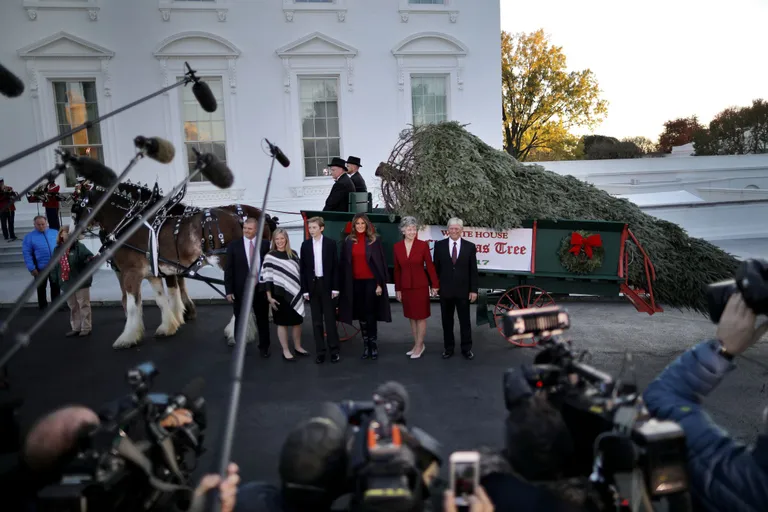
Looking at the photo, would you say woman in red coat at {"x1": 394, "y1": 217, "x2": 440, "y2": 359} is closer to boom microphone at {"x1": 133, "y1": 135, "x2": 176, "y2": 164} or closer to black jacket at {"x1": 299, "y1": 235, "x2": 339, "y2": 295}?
black jacket at {"x1": 299, "y1": 235, "x2": 339, "y2": 295}

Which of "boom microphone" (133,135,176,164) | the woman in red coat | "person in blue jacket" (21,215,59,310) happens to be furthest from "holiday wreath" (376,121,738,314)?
"person in blue jacket" (21,215,59,310)

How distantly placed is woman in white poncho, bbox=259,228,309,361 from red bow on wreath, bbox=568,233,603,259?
3.54 metres

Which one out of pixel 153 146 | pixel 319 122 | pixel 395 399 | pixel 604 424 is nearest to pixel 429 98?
pixel 319 122

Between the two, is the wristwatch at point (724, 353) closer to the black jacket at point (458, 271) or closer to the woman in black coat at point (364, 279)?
the black jacket at point (458, 271)

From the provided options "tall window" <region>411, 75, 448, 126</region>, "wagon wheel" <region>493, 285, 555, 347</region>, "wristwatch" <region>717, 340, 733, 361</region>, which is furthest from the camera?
"tall window" <region>411, 75, 448, 126</region>

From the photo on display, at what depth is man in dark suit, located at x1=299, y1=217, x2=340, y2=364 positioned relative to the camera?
6777 millimetres

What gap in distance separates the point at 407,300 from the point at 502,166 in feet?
7.06

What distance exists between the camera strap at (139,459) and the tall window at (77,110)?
1359 cm

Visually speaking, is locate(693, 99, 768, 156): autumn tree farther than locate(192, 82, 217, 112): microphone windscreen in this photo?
Yes

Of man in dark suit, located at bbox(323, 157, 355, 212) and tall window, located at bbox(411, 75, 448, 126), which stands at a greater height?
tall window, located at bbox(411, 75, 448, 126)

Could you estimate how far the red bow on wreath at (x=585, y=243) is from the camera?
21.7ft

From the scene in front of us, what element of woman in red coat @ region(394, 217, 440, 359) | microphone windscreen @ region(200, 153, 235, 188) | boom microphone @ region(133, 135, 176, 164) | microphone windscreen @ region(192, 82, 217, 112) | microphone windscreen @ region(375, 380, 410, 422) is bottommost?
woman in red coat @ region(394, 217, 440, 359)

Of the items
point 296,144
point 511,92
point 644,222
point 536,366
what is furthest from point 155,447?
point 511,92

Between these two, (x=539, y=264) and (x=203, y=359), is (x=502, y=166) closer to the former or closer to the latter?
(x=539, y=264)
